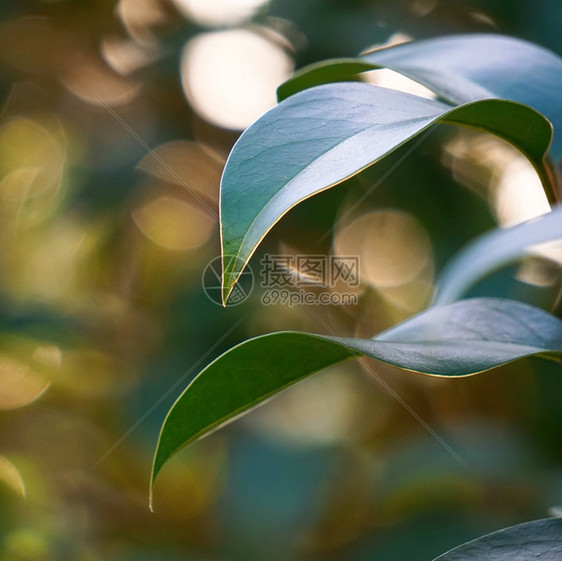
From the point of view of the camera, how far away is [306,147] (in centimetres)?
27

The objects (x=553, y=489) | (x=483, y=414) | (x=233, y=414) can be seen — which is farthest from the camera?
(x=483, y=414)

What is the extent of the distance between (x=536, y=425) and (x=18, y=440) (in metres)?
0.90

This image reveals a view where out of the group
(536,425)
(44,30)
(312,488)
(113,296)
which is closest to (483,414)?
(536,425)

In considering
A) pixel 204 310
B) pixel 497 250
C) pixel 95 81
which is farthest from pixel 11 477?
pixel 497 250

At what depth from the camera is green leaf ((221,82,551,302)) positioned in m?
0.24

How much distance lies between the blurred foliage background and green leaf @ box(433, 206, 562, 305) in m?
0.46

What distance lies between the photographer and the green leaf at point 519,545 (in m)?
0.30

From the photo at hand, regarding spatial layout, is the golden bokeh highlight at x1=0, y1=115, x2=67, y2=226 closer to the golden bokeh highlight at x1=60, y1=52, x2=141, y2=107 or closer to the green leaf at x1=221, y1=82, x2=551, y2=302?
the golden bokeh highlight at x1=60, y1=52, x2=141, y2=107

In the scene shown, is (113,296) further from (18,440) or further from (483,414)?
(483,414)

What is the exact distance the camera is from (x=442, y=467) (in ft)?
3.47

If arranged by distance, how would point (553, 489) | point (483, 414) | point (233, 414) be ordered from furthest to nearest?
1. point (483, 414)
2. point (553, 489)
3. point (233, 414)

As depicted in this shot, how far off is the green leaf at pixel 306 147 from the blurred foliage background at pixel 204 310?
0.73 m

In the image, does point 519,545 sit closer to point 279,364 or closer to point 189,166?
point 279,364

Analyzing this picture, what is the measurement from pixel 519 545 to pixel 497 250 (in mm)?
263
